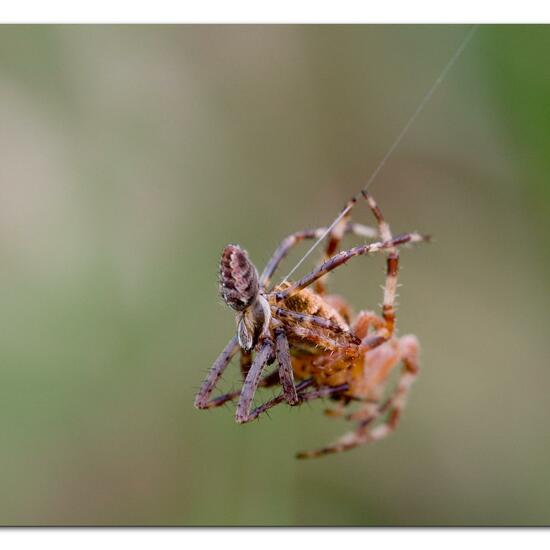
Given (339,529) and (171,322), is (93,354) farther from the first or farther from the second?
(339,529)

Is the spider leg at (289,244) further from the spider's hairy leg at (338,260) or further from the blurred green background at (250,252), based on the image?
the blurred green background at (250,252)

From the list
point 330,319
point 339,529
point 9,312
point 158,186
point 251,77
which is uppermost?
point 251,77

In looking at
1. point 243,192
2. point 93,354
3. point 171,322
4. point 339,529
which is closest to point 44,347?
point 93,354

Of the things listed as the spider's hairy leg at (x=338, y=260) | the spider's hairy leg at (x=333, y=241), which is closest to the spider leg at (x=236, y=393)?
the spider's hairy leg at (x=338, y=260)
